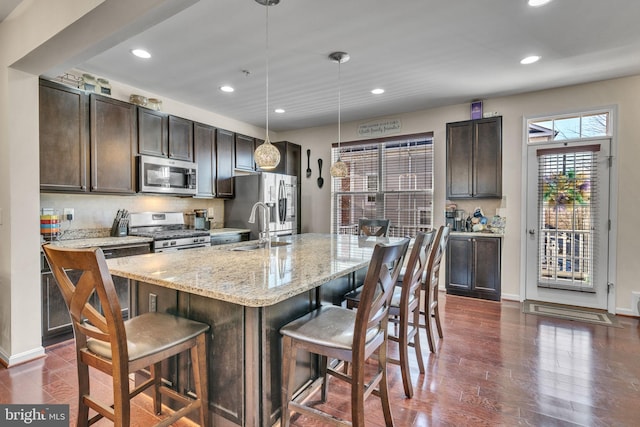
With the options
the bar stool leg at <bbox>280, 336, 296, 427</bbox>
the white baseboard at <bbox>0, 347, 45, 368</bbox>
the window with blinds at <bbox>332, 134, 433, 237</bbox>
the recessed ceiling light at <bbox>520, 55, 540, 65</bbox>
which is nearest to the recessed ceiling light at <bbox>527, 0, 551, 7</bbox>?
the recessed ceiling light at <bbox>520, 55, 540, 65</bbox>

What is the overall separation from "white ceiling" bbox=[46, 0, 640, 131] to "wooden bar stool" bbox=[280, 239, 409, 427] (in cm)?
194

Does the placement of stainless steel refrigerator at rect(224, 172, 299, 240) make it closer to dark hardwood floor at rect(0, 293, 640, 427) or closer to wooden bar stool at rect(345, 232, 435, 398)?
dark hardwood floor at rect(0, 293, 640, 427)

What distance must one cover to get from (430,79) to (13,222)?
163 inches

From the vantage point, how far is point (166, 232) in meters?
3.83

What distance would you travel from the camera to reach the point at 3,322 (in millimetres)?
2449

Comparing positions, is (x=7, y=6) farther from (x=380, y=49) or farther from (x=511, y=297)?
(x=511, y=297)

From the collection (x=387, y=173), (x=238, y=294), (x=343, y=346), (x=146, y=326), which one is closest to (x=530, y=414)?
(x=343, y=346)

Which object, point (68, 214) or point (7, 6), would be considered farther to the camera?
point (68, 214)

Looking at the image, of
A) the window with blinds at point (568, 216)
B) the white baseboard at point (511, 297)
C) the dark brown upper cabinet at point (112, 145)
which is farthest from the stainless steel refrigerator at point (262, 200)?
the window with blinds at point (568, 216)

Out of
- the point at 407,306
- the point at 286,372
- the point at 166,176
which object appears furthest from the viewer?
the point at 166,176

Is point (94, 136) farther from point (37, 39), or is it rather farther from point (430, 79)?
point (430, 79)

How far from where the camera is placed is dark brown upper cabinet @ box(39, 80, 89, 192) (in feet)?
9.05

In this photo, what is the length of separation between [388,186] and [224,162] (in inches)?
104

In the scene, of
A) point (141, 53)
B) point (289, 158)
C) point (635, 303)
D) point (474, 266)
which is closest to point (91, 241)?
point (141, 53)
